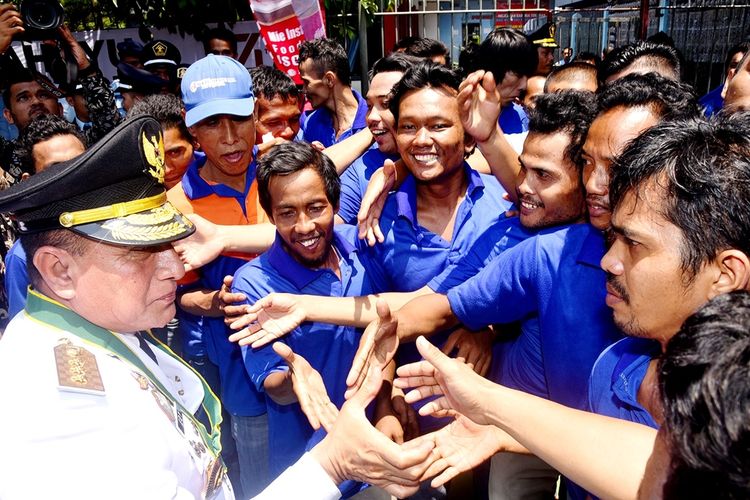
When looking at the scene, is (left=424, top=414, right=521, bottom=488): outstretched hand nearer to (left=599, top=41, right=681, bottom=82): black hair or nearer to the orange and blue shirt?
the orange and blue shirt

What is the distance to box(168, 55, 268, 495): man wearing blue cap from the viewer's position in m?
2.72

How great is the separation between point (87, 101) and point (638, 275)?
4116mm

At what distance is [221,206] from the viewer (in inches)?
118

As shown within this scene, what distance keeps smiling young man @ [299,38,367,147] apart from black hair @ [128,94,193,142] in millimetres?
1377

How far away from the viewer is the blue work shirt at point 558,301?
183 cm

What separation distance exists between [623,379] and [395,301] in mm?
1044

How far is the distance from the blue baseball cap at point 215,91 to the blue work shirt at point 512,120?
6.64 ft

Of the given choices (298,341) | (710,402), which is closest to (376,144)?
(298,341)

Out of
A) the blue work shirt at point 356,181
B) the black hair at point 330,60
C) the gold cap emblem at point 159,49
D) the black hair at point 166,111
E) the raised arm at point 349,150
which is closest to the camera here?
the blue work shirt at point 356,181

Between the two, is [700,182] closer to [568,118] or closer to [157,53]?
[568,118]

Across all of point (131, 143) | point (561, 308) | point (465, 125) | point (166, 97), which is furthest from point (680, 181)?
point (166, 97)

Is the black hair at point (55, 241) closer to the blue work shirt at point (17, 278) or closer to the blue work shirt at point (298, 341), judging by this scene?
the blue work shirt at point (298, 341)

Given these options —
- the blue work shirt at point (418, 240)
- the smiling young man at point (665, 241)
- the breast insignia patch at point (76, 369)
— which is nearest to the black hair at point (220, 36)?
the blue work shirt at point (418, 240)

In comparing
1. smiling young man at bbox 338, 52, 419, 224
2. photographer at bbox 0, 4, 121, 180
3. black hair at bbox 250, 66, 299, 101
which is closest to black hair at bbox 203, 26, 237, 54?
photographer at bbox 0, 4, 121, 180
